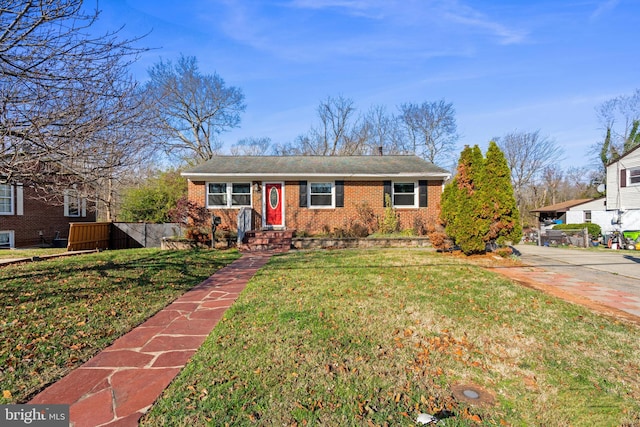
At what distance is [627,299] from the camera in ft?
15.3

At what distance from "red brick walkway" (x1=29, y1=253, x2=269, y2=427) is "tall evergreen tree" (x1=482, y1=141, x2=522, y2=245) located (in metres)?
7.11

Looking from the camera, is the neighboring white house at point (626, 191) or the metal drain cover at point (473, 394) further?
the neighboring white house at point (626, 191)

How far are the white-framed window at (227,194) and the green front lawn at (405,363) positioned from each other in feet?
27.9

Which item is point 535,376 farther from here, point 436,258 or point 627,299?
point 436,258

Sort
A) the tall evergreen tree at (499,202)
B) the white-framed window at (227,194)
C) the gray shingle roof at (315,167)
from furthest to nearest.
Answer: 1. the white-framed window at (227,194)
2. the gray shingle roof at (315,167)
3. the tall evergreen tree at (499,202)

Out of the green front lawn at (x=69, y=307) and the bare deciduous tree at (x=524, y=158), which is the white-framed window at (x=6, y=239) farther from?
the bare deciduous tree at (x=524, y=158)

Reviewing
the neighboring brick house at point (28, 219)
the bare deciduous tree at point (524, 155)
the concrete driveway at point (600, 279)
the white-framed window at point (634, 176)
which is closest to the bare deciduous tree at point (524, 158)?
the bare deciduous tree at point (524, 155)

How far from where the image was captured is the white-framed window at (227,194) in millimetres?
12828

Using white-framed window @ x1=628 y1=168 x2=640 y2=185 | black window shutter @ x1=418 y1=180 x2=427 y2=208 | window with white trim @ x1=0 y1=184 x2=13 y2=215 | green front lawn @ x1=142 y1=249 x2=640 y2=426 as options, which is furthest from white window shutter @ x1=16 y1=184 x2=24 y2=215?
white-framed window @ x1=628 y1=168 x2=640 y2=185

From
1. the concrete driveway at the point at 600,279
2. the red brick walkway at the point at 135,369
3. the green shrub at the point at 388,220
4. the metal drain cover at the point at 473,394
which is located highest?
the green shrub at the point at 388,220

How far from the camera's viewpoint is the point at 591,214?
68.2 ft

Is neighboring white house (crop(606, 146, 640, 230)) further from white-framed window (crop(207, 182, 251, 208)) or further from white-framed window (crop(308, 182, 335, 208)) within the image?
white-framed window (crop(207, 182, 251, 208))

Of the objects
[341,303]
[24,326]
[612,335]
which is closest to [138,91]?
[24,326]

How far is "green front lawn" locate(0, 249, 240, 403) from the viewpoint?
2635 mm
